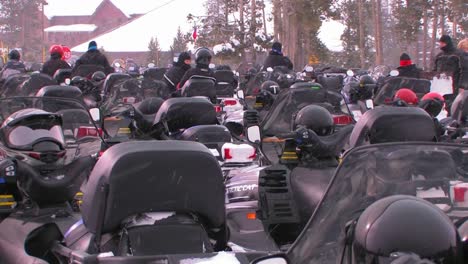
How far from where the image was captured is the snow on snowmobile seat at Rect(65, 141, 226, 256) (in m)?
4.17

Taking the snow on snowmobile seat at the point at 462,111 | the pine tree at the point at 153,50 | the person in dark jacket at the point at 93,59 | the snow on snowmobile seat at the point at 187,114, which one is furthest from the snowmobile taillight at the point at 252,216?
the pine tree at the point at 153,50

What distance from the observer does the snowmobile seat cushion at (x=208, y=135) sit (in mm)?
8039

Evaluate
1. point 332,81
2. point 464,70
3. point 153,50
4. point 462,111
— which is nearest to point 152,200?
point 462,111

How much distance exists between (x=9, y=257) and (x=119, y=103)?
25.1ft

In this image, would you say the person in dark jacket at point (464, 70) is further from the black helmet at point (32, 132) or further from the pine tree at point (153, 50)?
the pine tree at point (153, 50)

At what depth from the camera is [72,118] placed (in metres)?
7.53

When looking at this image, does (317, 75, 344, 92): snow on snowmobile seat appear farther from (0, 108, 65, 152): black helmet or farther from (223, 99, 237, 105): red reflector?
(0, 108, 65, 152): black helmet

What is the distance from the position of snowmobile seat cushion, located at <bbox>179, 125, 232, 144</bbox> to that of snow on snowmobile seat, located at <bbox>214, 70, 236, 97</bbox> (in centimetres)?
969

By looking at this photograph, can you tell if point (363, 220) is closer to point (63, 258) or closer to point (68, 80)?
point (63, 258)

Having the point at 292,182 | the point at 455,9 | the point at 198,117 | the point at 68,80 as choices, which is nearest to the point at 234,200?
the point at 292,182

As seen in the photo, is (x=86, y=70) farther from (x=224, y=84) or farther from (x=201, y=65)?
(x=201, y=65)

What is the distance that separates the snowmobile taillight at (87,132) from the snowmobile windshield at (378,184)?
4353 mm

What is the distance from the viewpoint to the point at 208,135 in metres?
8.07

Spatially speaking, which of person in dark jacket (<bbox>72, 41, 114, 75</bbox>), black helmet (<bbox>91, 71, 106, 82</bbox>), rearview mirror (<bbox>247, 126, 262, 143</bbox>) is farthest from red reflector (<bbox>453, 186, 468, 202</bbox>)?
person in dark jacket (<bbox>72, 41, 114, 75</bbox>)
